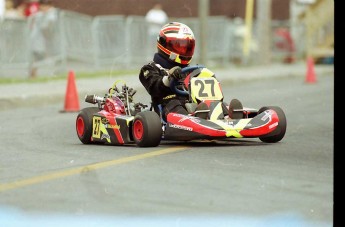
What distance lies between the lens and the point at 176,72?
388 inches

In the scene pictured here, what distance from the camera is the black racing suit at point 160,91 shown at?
33.5 ft

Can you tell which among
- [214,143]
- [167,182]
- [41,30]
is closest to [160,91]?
[214,143]

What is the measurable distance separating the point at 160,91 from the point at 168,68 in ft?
1.02

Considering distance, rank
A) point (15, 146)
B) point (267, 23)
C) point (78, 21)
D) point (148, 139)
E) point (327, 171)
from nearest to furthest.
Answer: point (327, 171), point (148, 139), point (15, 146), point (78, 21), point (267, 23)

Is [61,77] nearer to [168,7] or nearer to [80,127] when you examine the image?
[80,127]

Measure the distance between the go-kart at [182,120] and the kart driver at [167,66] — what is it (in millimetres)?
85

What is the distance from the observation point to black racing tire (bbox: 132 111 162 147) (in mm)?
9625

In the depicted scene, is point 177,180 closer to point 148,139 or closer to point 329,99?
point 148,139

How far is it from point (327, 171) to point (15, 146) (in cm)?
345

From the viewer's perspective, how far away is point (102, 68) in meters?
23.9

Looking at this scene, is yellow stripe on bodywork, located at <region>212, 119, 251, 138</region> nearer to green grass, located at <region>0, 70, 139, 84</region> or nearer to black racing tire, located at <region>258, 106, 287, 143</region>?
black racing tire, located at <region>258, 106, 287, 143</region>

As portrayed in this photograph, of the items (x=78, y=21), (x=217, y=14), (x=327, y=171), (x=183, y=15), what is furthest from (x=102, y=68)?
(x=327, y=171)

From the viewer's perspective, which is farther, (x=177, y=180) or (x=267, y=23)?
(x=267, y=23)

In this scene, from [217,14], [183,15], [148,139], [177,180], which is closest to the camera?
[177,180]
